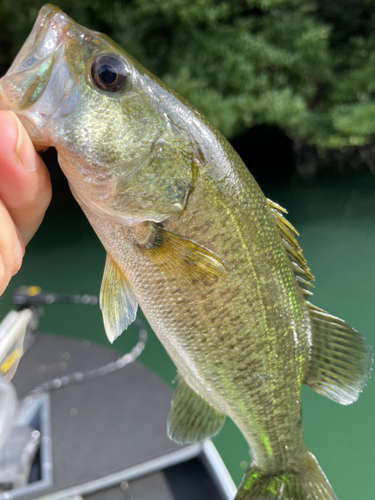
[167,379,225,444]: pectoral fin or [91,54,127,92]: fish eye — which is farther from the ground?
[91,54,127,92]: fish eye

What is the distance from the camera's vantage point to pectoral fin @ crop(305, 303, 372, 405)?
884 mm

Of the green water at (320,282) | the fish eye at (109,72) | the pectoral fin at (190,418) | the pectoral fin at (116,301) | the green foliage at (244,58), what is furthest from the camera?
the green foliage at (244,58)

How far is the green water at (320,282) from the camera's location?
2598 millimetres

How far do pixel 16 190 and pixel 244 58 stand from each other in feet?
22.1

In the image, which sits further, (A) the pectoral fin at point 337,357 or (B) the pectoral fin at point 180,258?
(A) the pectoral fin at point 337,357

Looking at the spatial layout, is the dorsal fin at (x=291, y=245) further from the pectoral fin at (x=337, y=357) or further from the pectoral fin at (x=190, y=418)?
the pectoral fin at (x=190, y=418)

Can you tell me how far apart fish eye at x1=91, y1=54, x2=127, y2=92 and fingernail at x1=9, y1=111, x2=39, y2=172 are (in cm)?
18

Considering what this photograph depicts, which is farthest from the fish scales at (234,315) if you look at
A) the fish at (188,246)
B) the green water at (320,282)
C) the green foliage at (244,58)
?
the green foliage at (244,58)

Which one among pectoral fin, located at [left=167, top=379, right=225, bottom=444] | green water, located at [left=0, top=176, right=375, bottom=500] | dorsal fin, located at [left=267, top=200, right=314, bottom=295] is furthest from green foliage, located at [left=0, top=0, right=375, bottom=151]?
pectoral fin, located at [left=167, top=379, right=225, bottom=444]

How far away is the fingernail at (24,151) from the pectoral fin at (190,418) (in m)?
0.61

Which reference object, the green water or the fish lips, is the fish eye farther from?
the green water

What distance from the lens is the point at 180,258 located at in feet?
2.33

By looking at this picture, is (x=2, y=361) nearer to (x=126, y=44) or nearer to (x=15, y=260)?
(x=15, y=260)

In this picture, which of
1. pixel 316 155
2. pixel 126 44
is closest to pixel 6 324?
pixel 126 44
